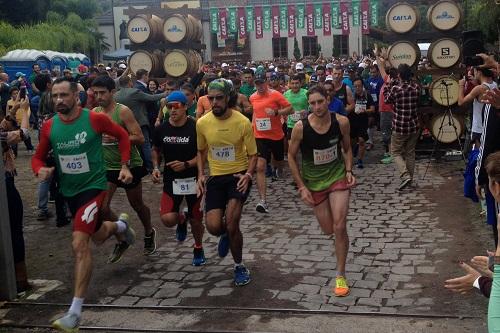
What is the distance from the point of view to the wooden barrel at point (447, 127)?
500 inches

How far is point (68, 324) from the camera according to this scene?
470 cm

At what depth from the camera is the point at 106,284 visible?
6344mm

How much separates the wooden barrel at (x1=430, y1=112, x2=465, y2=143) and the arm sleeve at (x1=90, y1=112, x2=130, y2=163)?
8344 mm

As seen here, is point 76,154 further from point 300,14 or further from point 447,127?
point 300,14

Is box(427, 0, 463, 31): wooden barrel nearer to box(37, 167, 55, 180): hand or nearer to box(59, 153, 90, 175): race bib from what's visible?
box(59, 153, 90, 175): race bib

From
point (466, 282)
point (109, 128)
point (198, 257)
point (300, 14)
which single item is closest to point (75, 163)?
point (109, 128)

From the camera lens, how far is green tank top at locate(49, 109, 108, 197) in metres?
5.48

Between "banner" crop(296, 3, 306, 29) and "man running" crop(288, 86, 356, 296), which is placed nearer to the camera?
"man running" crop(288, 86, 356, 296)

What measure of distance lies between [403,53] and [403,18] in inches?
32.1

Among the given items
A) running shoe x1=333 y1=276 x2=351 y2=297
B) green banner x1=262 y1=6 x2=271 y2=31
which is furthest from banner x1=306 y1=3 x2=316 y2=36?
running shoe x1=333 y1=276 x2=351 y2=297

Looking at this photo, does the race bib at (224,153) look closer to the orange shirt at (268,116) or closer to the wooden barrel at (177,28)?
the orange shirt at (268,116)

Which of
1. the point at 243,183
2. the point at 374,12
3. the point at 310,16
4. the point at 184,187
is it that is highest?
the point at 310,16

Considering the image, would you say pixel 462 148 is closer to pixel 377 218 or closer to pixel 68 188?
pixel 377 218

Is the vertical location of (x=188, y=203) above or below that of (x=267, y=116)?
below
